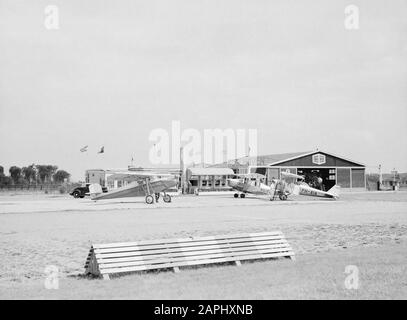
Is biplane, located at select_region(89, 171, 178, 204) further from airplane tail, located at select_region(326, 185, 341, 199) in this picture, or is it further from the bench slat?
the bench slat

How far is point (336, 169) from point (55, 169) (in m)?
75.4

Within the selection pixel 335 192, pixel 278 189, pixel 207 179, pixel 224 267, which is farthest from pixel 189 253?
pixel 207 179

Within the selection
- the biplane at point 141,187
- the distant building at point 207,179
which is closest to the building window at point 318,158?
the distant building at point 207,179

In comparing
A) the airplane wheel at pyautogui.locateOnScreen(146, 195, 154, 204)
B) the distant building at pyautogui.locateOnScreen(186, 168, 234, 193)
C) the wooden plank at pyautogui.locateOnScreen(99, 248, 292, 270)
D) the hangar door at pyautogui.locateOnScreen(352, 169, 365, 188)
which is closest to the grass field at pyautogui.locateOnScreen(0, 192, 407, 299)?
the wooden plank at pyautogui.locateOnScreen(99, 248, 292, 270)

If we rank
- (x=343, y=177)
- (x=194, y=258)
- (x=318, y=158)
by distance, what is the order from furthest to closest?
(x=343, y=177) → (x=318, y=158) → (x=194, y=258)

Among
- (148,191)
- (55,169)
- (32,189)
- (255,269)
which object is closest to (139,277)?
(255,269)

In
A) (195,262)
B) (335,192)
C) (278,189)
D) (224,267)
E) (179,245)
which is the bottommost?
(335,192)

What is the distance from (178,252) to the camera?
1151 cm

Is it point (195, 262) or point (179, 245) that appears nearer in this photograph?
point (195, 262)

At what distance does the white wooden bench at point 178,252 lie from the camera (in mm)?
10641

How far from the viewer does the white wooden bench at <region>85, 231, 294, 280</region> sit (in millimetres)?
10641

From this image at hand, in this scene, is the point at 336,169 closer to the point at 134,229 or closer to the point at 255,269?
the point at 134,229

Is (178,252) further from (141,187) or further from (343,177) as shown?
(343,177)
